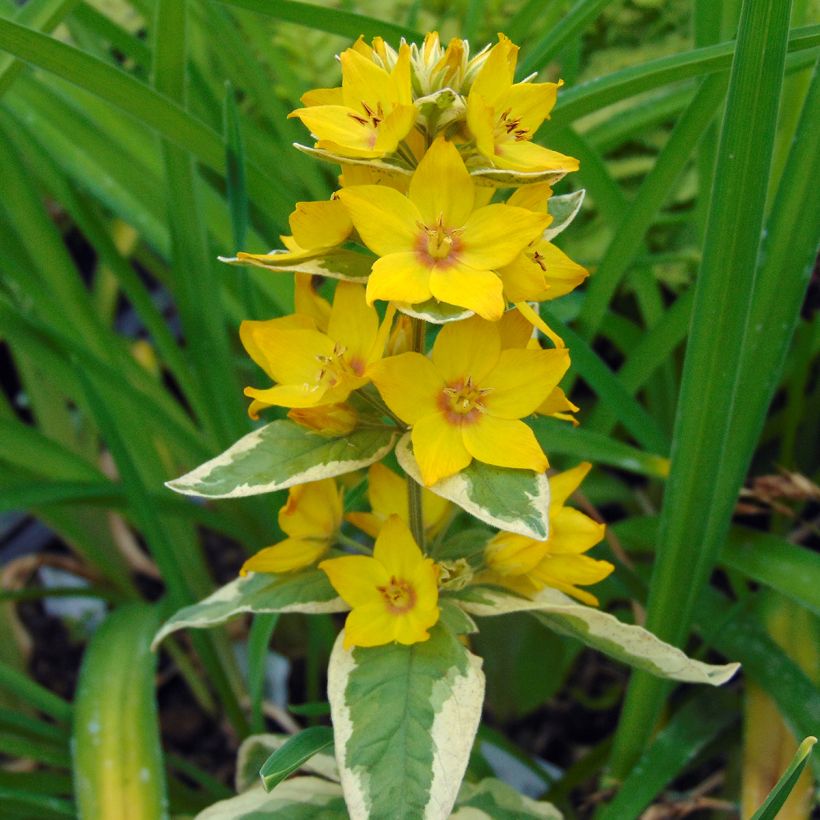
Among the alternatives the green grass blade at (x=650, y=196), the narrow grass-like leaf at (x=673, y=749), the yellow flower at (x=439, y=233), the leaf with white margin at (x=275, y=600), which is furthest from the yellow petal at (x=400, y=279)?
the narrow grass-like leaf at (x=673, y=749)

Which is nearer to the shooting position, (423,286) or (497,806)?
(423,286)

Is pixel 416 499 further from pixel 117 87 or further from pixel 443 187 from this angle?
pixel 117 87

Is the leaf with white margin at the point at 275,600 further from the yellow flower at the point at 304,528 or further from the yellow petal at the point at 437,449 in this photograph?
the yellow petal at the point at 437,449

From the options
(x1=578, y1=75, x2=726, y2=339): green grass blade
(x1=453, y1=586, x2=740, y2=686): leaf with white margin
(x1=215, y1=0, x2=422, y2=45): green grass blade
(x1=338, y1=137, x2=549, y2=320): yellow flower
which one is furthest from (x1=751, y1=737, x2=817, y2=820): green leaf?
(x1=215, y1=0, x2=422, y2=45): green grass blade

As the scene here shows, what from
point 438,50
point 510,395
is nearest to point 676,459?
point 510,395

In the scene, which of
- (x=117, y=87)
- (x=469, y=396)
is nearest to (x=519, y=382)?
(x=469, y=396)

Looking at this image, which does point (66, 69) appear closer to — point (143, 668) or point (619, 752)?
point (143, 668)

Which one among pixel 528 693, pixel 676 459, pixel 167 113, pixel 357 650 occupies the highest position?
pixel 167 113
